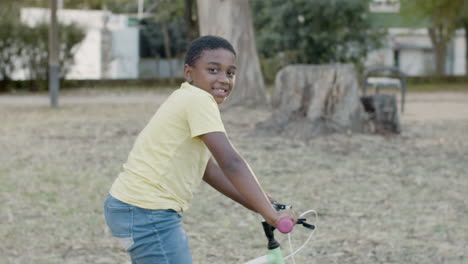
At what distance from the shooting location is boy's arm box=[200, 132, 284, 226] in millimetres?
2443

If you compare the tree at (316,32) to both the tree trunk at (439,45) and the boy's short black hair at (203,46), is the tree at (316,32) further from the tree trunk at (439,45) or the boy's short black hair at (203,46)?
the boy's short black hair at (203,46)

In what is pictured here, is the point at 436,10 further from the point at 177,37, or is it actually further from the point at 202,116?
the point at 202,116

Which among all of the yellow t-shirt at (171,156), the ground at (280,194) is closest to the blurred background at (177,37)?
the ground at (280,194)

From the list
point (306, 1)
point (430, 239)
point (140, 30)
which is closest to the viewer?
point (430, 239)

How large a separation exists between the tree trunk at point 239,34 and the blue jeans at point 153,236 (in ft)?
35.2

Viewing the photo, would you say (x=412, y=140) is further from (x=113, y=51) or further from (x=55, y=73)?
(x=113, y=51)

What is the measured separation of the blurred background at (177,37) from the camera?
21297 mm

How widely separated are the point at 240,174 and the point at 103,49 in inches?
999

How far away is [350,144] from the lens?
9086 mm

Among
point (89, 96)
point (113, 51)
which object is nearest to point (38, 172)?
point (89, 96)

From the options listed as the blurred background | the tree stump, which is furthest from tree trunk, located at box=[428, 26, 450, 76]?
the tree stump

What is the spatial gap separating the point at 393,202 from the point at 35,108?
10.7 meters

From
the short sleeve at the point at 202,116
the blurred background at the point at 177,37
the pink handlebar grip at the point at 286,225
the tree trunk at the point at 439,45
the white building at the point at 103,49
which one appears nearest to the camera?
the pink handlebar grip at the point at 286,225

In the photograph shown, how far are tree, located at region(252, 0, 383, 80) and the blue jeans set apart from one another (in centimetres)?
2238
